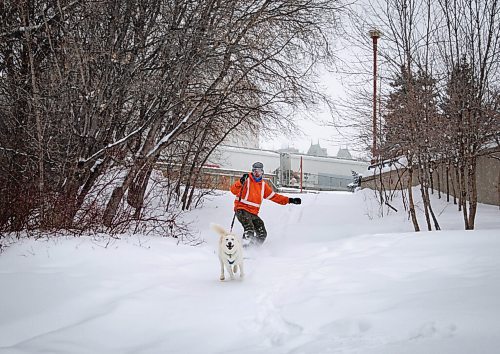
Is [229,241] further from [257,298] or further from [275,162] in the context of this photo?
[275,162]

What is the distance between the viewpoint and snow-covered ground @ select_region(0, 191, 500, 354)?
9.18ft

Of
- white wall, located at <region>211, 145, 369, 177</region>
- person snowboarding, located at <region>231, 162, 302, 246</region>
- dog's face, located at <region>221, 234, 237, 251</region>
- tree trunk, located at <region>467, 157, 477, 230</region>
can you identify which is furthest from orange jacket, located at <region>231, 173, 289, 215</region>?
white wall, located at <region>211, 145, 369, 177</region>

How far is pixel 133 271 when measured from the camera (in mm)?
5305

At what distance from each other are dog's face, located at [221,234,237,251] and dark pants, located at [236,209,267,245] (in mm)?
2855

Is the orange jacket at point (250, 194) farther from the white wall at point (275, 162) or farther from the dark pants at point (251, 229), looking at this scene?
the white wall at point (275, 162)

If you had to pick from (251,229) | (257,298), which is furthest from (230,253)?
(251,229)

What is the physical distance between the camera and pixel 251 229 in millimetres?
8242

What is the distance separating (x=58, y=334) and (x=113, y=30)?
19.1ft

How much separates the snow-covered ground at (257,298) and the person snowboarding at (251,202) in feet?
4.36

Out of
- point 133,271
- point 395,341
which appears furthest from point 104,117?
point 395,341

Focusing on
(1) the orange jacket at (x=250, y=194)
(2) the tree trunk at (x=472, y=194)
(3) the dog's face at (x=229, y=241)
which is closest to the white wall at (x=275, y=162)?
(1) the orange jacket at (x=250, y=194)

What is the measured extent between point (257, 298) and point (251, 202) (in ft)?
13.5

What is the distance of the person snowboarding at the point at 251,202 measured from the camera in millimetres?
8211

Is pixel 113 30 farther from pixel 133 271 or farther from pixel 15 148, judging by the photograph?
pixel 133 271
